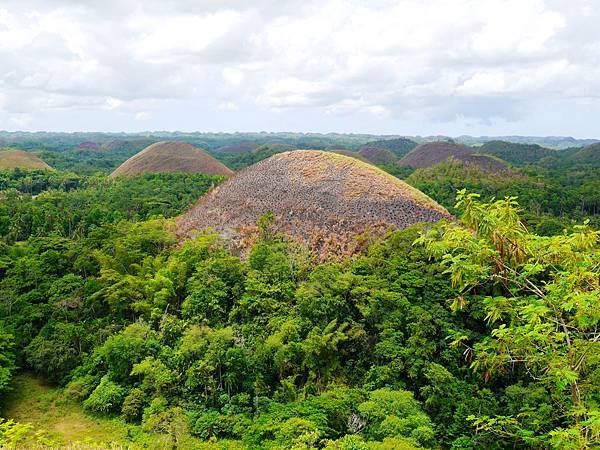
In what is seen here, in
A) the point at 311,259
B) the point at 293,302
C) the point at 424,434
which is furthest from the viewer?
the point at 311,259

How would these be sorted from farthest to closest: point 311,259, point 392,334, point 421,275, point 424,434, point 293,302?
point 311,259 → point 293,302 → point 421,275 → point 392,334 → point 424,434

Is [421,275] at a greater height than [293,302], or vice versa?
[421,275]

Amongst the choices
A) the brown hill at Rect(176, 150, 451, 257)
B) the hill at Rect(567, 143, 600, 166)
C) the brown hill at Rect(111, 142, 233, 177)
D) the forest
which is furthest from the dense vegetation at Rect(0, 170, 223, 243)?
the hill at Rect(567, 143, 600, 166)

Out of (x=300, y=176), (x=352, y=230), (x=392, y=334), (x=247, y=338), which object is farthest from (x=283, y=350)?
(x=300, y=176)

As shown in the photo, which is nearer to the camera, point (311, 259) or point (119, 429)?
point (119, 429)

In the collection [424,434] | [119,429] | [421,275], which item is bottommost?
[119,429]

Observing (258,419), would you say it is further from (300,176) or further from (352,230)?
(300,176)

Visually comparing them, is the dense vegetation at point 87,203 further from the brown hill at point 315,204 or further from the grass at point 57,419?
the grass at point 57,419

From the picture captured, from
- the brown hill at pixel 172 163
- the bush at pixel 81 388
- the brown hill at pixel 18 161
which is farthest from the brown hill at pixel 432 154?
the bush at pixel 81 388
